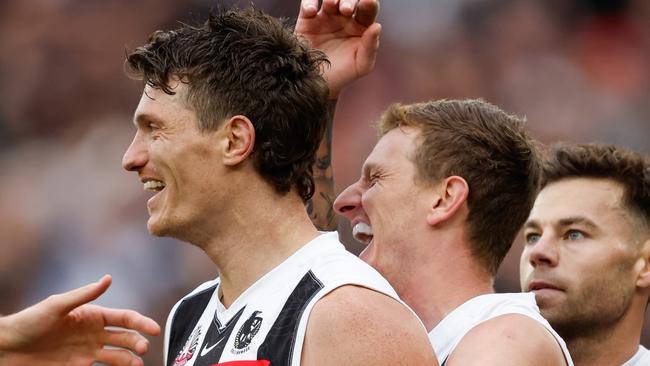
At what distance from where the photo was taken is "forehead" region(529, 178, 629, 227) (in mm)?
4805

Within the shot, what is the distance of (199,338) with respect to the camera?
343cm

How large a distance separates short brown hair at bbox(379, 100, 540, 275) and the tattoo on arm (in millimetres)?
346

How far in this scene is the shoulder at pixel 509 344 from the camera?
3364 millimetres

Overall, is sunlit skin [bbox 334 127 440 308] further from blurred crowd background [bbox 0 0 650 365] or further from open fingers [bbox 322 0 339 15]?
blurred crowd background [bbox 0 0 650 365]

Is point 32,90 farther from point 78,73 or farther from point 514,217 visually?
point 514,217

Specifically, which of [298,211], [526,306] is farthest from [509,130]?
[298,211]

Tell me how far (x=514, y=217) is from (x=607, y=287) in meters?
0.74

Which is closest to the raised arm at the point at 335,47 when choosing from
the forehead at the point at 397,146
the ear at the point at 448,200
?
the forehead at the point at 397,146

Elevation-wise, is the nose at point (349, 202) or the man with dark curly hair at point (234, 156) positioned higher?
the man with dark curly hair at point (234, 156)

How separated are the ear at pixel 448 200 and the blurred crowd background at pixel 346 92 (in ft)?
13.6

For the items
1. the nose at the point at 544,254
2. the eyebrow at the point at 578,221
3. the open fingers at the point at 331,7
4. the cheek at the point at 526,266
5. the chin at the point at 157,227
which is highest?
the open fingers at the point at 331,7

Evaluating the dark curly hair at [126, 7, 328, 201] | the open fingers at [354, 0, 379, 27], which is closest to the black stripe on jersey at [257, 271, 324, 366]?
the dark curly hair at [126, 7, 328, 201]

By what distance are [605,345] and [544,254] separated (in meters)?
0.48

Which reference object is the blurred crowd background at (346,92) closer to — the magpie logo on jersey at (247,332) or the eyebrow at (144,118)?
the eyebrow at (144,118)
